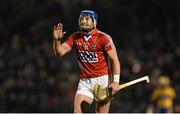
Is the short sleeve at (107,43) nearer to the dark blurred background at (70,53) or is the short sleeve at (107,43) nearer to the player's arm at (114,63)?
the player's arm at (114,63)

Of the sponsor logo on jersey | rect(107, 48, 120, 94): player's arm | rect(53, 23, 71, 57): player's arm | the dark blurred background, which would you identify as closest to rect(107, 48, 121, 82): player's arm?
rect(107, 48, 120, 94): player's arm

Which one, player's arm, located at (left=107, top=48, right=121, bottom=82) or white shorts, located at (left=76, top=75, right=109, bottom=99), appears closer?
player's arm, located at (left=107, top=48, right=121, bottom=82)

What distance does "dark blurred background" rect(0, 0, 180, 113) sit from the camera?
789 inches

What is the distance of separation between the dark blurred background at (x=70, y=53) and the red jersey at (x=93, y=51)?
7699mm

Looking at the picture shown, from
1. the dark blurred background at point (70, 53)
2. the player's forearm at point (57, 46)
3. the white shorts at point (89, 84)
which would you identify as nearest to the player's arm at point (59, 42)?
the player's forearm at point (57, 46)

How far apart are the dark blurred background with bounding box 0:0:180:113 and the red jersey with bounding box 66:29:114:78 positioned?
25.3 ft

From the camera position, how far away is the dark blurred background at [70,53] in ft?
65.7

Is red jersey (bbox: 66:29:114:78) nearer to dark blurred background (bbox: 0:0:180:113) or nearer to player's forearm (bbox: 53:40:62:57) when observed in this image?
player's forearm (bbox: 53:40:62:57)

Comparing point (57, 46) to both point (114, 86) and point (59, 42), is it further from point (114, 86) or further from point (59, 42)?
point (114, 86)

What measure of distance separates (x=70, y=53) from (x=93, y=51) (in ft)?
29.9

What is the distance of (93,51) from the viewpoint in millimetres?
11562

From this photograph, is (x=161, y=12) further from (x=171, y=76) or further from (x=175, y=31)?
(x=171, y=76)

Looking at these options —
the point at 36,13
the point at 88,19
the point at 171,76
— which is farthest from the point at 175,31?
the point at 88,19

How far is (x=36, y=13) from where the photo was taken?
23.1 meters
